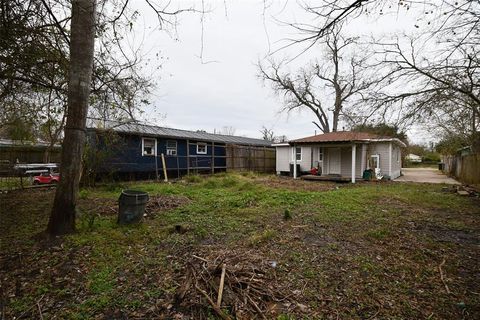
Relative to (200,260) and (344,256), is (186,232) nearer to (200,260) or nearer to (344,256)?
(200,260)

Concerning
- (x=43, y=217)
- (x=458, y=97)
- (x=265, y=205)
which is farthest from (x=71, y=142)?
(x=458, y=97)

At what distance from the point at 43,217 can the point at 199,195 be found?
4.30m

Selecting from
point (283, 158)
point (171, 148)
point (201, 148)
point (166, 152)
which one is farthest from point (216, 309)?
point (283, 158)


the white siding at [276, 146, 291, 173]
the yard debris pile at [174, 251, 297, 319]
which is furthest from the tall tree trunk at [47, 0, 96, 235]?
the white siding at [276, 146, 291, 173]

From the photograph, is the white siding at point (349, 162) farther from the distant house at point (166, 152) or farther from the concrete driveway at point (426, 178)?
the distant house at point (166, 152)

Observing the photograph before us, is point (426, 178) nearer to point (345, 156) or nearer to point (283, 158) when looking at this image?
point (345, 156)

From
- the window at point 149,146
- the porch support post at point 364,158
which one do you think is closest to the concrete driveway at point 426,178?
the porch support post at point 364,158

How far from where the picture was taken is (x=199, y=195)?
865 centimetres

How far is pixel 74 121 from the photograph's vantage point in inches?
160

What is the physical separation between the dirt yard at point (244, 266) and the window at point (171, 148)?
8.47m

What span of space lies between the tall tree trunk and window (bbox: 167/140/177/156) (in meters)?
10.4

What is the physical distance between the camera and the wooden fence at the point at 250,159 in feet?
59.3

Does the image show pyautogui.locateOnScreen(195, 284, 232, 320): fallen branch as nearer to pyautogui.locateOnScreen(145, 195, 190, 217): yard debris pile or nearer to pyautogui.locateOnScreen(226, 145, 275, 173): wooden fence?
pyautogui.locateOnScreen(145, 195, 190, 217): yard debris pile

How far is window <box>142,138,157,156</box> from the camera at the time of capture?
43.3 ft
